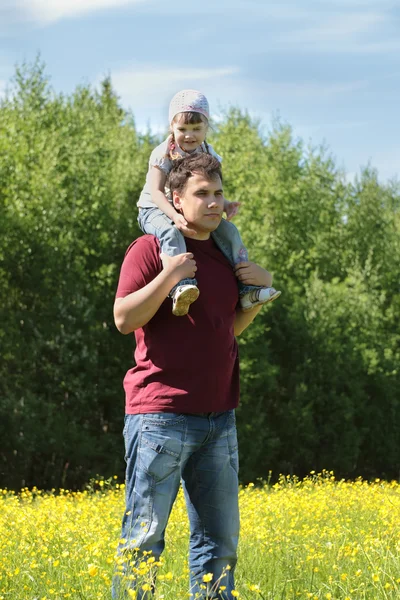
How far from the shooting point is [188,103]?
5398 millimetres

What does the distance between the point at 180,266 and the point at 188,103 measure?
6.09 ft

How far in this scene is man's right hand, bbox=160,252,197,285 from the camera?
384 centimetres

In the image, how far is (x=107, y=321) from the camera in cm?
1870

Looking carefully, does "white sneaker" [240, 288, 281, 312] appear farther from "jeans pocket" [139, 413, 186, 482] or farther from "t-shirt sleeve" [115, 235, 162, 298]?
"jeans pocket" [139, 413, 186, 482]

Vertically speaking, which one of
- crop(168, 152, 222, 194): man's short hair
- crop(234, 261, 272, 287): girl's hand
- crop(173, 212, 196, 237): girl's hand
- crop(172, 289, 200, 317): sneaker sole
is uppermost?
crop(168, 152, 222, 194): man's short hair

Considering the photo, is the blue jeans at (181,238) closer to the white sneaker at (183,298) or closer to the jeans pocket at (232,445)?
the white sneaker at (183,298)

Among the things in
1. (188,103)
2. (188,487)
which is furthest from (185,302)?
(188,103)

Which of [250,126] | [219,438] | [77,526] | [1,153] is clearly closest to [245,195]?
[250,126]

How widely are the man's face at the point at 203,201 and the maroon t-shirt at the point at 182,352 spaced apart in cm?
23

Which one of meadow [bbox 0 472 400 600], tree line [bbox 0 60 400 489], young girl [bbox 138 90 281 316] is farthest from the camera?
tree line [bbox 0 60 400 489]

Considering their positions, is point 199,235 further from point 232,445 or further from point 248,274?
point 232,445

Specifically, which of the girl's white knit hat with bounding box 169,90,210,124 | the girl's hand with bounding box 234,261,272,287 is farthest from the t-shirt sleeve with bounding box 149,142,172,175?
the girl's hand with bounding box 234,261,272,287

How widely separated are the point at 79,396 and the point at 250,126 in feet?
56.4

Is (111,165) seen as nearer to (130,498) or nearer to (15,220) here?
(15,220)
